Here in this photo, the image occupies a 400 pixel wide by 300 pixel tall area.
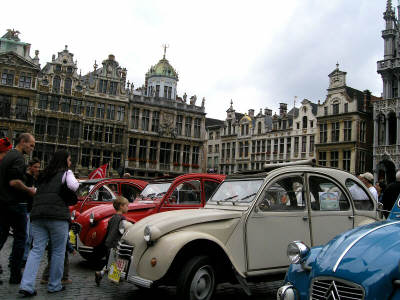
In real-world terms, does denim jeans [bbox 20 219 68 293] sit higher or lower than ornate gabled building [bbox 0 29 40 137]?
lower

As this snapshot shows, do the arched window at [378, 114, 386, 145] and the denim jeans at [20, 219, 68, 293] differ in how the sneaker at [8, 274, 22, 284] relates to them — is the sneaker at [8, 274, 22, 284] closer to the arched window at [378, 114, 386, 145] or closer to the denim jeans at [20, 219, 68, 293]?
the denim jeans at [20, 219, 68, 293]

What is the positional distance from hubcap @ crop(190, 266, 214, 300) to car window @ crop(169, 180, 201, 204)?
352 centimetres

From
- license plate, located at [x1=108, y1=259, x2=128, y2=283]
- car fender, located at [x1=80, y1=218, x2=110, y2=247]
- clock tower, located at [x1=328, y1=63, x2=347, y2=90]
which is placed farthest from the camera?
clock tower, located at [x1=328, y1=63, x2=347, y2=90]

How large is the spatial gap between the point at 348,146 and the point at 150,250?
124 ft

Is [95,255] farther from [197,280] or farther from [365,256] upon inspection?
[365,256]

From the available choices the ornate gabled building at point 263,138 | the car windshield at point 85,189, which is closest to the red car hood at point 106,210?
the car windshield at point 85,189

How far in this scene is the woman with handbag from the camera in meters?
5.52

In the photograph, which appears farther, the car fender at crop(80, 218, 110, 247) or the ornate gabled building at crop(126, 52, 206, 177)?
the ornate gabled building at crop(126, 52, 206, 177)

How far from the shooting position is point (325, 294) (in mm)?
3258

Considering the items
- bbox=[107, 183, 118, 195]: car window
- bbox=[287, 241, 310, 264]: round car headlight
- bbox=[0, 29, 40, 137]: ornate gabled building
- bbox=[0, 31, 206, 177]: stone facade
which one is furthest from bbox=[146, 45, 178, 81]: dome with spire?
bbox=[287, 241, 310, 264]: round car headlight

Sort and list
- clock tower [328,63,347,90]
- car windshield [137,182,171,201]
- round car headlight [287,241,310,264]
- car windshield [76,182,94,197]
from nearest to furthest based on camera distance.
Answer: round car headlight [287,241,310,264] < car windshield [137,182,171,201] < car windshield [76,182,94,197] < clock tower [328,63,347,90]

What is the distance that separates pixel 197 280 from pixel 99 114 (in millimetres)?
40188

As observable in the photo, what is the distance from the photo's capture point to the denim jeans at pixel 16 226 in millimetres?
6123

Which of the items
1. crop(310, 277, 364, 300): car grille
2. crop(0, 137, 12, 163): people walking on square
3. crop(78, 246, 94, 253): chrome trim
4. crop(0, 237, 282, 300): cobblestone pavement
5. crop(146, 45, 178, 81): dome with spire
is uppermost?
crop(146, 45, 178, 81): dome with spire
